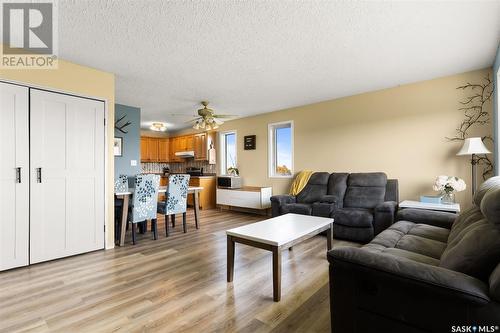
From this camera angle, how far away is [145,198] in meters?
3.64

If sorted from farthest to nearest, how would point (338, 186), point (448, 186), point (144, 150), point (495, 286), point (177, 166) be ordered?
1. point (177, 166)
2. point (144, 150)
3. point (338, 186)
4. point (448, 186)
5. point (495, 286)

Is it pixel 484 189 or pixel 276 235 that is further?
pixel 276 235

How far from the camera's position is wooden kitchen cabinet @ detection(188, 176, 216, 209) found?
6.62 meters

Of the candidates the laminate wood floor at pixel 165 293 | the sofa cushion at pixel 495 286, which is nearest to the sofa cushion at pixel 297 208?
the laminate wood floor at pixel 165 293

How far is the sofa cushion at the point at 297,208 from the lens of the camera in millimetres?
4023

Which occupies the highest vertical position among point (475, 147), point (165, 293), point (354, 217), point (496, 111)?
point (496, 111)

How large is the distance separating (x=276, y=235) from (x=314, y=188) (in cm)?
253

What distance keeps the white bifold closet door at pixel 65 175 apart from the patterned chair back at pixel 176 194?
0.97 m

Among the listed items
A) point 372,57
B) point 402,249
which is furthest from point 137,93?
point 402,249

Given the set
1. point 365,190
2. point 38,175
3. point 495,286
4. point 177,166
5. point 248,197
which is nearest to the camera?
point 495,286

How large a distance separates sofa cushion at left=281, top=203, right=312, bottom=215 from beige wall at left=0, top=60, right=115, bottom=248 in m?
2.67

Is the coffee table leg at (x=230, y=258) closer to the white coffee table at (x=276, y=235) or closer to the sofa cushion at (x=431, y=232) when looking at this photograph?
the white coffee table at (x=276, y=235)

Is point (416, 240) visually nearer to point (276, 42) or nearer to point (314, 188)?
point (276, 42)

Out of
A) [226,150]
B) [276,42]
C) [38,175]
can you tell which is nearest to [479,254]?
[276,42]
